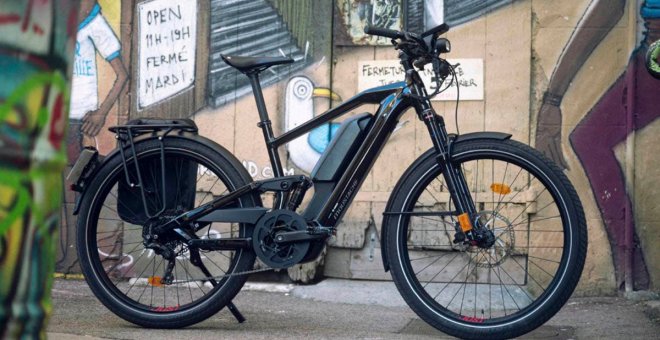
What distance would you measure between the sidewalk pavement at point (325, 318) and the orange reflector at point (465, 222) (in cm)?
56

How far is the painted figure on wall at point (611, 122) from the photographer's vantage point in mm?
5836

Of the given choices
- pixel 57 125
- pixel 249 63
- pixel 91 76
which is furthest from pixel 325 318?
pixel 57 125

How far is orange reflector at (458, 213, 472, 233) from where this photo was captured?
440cm

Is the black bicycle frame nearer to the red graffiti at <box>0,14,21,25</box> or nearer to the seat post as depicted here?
the seat post

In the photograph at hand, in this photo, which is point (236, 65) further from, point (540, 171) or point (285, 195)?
point (540, 171)

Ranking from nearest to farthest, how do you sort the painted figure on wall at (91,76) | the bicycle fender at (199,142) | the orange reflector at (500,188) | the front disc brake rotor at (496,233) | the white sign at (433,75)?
the front disc brake rotor at (496,233) → the bicycle fender at (199,142) → the orange reflector at (500,188) → the white sign at (433,75) → the painted figure on wall at (91,76)

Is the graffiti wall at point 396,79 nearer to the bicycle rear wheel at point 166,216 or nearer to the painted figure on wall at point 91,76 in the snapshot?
the painted figure on wall at point 91,76

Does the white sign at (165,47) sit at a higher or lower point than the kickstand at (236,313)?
higher

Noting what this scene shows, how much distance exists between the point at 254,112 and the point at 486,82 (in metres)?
1.47

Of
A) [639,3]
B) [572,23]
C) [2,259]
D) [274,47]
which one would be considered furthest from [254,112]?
[2,259]

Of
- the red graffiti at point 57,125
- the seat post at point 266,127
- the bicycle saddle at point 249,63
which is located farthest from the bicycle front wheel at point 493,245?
the red graffiti at point 57,125

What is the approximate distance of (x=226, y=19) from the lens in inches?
250

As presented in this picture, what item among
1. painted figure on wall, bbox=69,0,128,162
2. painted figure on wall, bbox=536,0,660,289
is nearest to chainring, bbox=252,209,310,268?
painted figure on wall, bbox=536,0,660,289

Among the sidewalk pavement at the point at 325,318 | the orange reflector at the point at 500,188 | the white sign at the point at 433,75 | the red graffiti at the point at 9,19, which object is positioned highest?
the white sign at the point at 433,75
